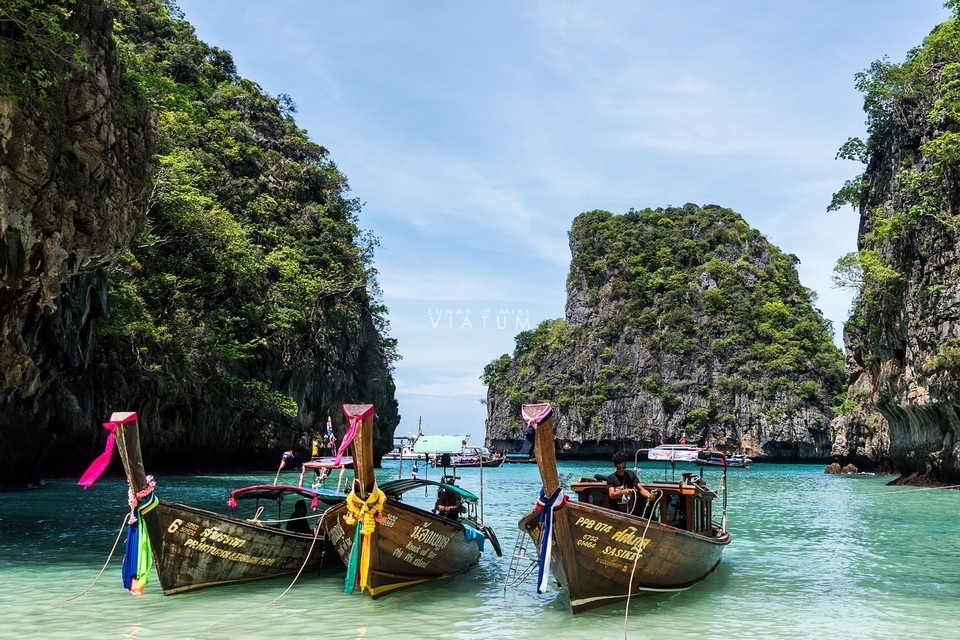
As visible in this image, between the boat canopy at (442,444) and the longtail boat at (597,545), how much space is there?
926 cm

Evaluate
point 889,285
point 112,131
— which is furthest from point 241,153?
point 889,285

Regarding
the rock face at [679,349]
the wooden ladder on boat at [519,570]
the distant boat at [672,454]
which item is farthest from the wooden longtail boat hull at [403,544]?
the rock face at [679,349]

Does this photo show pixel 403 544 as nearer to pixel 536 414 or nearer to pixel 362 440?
pixel 362 440

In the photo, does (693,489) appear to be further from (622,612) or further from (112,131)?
(112,131)

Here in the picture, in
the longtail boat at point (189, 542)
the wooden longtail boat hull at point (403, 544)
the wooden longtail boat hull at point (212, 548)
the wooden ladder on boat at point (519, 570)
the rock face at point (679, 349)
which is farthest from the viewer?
the rock face at point (679, 349)

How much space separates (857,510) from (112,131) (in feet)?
80.6

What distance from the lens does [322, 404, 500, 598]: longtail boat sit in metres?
9.06

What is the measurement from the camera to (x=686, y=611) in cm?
957

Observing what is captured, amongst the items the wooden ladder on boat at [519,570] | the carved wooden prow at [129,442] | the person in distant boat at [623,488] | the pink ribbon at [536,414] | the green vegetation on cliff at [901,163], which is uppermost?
the green vegetation on cliff at [901,163]

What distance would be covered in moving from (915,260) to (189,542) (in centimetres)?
3190

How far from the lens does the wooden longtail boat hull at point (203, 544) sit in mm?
9180

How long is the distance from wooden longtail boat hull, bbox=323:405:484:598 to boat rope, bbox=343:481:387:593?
0.07 feet

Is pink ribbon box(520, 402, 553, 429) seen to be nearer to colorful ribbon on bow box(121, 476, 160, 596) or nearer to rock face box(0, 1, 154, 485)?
colorful ribbon on bow box(121, 476, 160, 596)

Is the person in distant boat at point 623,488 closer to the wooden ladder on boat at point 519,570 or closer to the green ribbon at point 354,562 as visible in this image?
the wooden ladder on boat at point 519,570
